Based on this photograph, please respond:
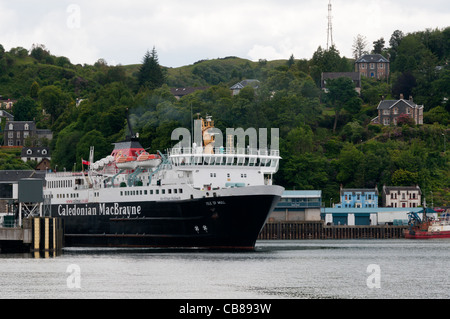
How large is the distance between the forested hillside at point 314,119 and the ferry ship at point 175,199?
30.4 m

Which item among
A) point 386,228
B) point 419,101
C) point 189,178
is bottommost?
point 386,228

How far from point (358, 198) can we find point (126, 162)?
52.5 metres

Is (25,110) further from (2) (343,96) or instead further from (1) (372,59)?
(1) (372,59)

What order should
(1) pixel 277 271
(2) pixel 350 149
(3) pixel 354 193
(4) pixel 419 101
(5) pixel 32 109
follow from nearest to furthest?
(1) pixel 277 271 < (3) pixel 354 193 < (2) pixel 350 149 < (4) pixel 419 101 < (5) pixel 32 109

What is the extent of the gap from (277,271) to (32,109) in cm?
13906

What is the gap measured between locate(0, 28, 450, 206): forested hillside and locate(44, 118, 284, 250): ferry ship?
30369 millimetres

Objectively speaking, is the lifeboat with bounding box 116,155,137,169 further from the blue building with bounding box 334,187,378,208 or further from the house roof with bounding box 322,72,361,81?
the house roof with bounding box 322,72,361,81

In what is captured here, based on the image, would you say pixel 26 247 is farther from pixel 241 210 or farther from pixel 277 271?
pixel 277 271

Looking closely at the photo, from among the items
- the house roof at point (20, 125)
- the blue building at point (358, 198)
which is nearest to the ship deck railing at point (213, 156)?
the blue building at point (358, 198)

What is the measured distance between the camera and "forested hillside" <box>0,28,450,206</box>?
432ft

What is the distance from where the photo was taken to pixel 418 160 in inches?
5182

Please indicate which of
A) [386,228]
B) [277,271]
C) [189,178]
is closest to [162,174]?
[189,178]

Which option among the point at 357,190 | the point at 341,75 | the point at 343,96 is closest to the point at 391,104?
the point at 343,96

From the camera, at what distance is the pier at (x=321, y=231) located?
11312 centimetres
